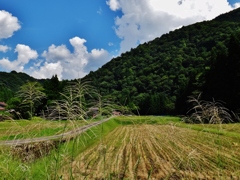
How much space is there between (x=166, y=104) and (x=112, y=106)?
323 feet

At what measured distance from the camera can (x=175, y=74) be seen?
435 ft

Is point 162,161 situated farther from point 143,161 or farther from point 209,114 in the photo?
point 143,161

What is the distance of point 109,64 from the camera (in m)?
176

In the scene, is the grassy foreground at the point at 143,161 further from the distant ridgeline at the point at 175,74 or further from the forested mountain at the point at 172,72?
the forested mountain at the point at 172,72

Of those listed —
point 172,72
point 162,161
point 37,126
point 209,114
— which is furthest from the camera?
point 172,72

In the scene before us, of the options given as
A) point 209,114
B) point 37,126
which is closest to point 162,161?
point 209,114

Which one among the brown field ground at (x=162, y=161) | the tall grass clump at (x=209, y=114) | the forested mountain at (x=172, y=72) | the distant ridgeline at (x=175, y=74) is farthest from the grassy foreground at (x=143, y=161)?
the forested mountain at (x=172, y=72)

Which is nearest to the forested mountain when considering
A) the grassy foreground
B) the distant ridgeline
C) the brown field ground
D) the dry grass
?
the distant ridgeline

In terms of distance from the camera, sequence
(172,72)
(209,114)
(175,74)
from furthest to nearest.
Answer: (172,72), (175,74), (209,114)

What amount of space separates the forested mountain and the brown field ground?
93.4 ft

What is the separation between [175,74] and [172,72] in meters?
3.32

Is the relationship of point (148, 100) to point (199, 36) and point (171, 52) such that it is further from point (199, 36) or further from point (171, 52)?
point (199, 36)

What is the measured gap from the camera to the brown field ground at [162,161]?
425 centimetres

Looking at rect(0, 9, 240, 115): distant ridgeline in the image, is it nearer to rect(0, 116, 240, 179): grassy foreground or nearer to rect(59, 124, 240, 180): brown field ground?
rect(59, 124, 240, 180): brown field ground
